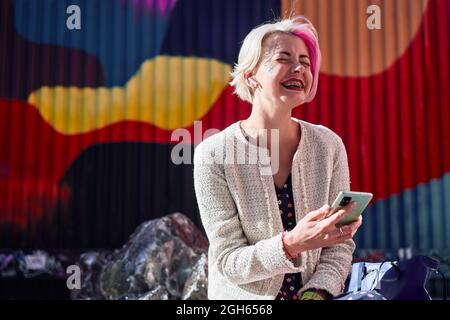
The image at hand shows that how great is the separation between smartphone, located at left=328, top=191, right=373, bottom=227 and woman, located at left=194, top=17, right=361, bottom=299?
0.12 meters

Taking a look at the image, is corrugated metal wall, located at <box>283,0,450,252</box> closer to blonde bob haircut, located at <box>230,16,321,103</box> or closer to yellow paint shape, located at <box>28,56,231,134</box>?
yellow paint shape, located at <box>28,56,231,134</box>

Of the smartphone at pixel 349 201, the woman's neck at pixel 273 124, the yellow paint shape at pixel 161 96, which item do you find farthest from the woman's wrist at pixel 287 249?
the yellow paint shape at pixel 161 96

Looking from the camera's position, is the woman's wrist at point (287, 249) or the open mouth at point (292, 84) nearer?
the woman's wrist at point (287, 249)

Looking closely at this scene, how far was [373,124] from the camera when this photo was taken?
441 cm

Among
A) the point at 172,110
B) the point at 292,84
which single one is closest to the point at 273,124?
the point at 292,84

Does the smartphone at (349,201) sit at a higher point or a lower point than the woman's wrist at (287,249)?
higher

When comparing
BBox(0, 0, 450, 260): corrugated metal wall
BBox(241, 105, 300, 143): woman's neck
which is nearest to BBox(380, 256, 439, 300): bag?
BBox(241, 105, 300, 143): woman's neck

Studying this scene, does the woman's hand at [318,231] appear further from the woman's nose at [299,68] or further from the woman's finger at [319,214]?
the woman's nose at [299,68]

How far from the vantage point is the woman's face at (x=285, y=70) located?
1.31 metres

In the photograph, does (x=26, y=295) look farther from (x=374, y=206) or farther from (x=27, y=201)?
(x=374, y=206)

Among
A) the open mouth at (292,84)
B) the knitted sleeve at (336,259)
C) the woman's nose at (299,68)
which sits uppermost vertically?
the woman's nose at (299,68)

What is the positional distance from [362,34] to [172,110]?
1593 millimetres

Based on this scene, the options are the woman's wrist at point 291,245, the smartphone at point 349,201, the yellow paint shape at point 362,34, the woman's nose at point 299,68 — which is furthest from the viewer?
the yellow paint shape at point 362,34

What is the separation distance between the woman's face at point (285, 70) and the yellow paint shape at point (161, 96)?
3.16 m
